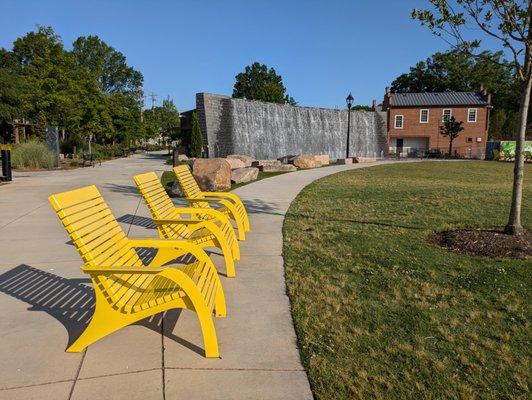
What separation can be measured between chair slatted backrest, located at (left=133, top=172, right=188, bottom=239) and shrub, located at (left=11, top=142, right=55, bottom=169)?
18491mm

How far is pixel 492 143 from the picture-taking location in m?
42.8

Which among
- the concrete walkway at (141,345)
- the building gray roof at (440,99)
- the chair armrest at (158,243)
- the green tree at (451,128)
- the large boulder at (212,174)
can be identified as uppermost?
the building gray roof at (440,99)

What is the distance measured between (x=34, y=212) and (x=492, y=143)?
4457 centimetres

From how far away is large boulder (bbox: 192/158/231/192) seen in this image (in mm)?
12547

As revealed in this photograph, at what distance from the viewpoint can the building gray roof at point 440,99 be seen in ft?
172

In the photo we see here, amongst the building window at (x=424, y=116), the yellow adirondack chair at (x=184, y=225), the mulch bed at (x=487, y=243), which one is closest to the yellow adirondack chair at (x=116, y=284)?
the yellow adirondack chair at (x=184, y=225)

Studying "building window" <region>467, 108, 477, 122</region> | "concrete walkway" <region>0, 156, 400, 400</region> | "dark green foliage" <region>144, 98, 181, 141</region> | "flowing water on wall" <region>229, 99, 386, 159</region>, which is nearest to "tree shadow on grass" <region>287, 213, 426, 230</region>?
"concrete walkway" <region>0, 156, 400, 400</region>

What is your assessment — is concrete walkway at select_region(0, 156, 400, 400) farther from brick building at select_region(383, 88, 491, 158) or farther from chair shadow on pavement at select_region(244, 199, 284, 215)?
brick building at select_region(383, 88, 491, 158)

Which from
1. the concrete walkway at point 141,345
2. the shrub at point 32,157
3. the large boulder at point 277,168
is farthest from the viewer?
the large boulder at point 277,168

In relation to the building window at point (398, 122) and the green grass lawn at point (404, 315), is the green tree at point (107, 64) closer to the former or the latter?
the building window at point (398, 122)

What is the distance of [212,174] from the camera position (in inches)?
496

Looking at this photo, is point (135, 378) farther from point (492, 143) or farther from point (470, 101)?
point (470, 101)

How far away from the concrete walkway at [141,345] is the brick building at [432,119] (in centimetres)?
4989

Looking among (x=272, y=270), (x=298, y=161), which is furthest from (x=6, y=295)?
(x=298, y=161)
